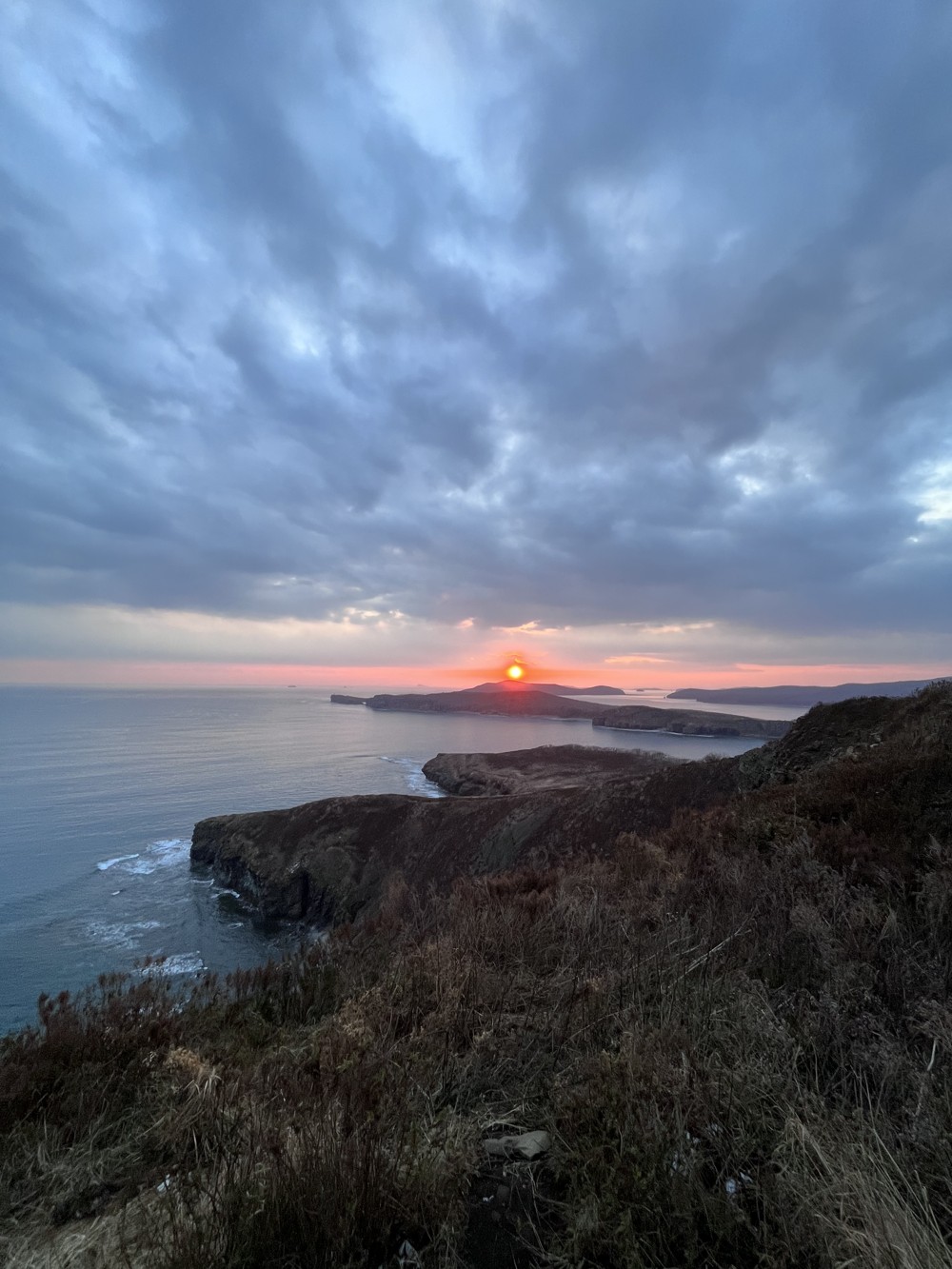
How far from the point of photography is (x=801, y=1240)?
2.27 metres

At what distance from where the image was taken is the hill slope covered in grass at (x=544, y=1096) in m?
2.41

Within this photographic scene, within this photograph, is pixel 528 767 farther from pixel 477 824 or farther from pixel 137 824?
pixel 137 824

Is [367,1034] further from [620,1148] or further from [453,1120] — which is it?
[620,1148]

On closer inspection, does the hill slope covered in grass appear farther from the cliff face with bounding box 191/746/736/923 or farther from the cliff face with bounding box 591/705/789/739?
the cliff face with bounding box 591/705/789/739

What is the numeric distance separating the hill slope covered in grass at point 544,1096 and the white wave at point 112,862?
38337 millimetres

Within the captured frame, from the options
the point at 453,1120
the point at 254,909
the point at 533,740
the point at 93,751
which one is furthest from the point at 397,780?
the point at 453,1120

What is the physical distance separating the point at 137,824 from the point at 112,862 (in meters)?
8.39

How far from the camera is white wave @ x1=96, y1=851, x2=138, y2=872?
3639 cm

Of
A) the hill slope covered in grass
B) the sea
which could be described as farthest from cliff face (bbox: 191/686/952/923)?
the hill slope covered in grass

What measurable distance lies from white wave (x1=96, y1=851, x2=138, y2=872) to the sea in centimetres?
14

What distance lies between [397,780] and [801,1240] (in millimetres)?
70354

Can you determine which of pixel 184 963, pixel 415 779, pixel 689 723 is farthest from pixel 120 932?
pixel 689 723

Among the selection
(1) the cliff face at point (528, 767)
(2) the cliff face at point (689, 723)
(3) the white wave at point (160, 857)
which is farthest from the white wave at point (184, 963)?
(2) the cliff face at point (689, 723)

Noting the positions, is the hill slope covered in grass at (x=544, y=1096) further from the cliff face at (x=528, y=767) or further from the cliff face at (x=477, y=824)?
the cliff face at (x=528, y=767)
